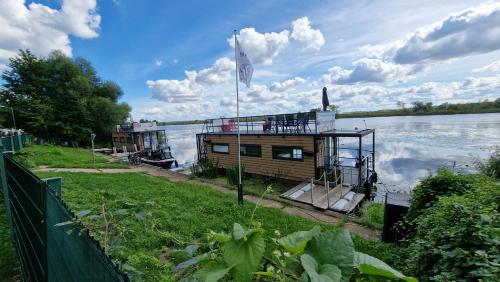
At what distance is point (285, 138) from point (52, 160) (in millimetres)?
14568

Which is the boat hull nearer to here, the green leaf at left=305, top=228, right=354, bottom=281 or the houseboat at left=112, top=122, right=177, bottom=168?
the houseboat at left=112, top=122, right=177, bottom=168

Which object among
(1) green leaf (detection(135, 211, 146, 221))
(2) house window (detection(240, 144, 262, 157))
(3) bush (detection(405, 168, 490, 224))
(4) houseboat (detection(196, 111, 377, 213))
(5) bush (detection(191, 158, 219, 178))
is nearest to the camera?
(1) green leaf (detection(135, 211, 146, 221))

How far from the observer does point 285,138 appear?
43.5ft

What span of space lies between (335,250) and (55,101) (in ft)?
121

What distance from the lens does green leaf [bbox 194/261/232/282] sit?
0.72m

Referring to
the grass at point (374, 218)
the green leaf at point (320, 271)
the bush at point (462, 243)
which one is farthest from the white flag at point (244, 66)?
the green leaf at point (320, 271)

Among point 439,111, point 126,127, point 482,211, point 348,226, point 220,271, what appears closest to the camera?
point 220,271

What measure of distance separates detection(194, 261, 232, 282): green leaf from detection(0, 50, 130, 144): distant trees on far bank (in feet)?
114

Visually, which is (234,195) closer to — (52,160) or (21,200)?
(21,200)

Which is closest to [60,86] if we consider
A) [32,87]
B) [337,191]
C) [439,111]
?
[32,87]

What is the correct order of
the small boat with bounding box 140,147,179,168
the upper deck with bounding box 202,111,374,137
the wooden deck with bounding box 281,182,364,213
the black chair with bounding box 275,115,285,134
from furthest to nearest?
1. the small boat with bounding box 140,147,179,168
2. the black chair with bounding box 275,115,285,134
3. the upper deck with bounding box 202,111,374,137
4. the wooden deck with bounding box 281,182,364,213

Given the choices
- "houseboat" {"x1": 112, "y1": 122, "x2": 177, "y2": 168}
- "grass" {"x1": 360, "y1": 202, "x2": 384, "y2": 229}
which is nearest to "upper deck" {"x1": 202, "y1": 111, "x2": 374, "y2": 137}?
"grass" {"x1": 360, "y1": 202, "x2": 384, "y2": 229}

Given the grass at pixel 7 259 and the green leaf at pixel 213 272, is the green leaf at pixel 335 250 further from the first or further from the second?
the grass at pixel 7 259

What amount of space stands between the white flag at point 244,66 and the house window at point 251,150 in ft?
21.8
